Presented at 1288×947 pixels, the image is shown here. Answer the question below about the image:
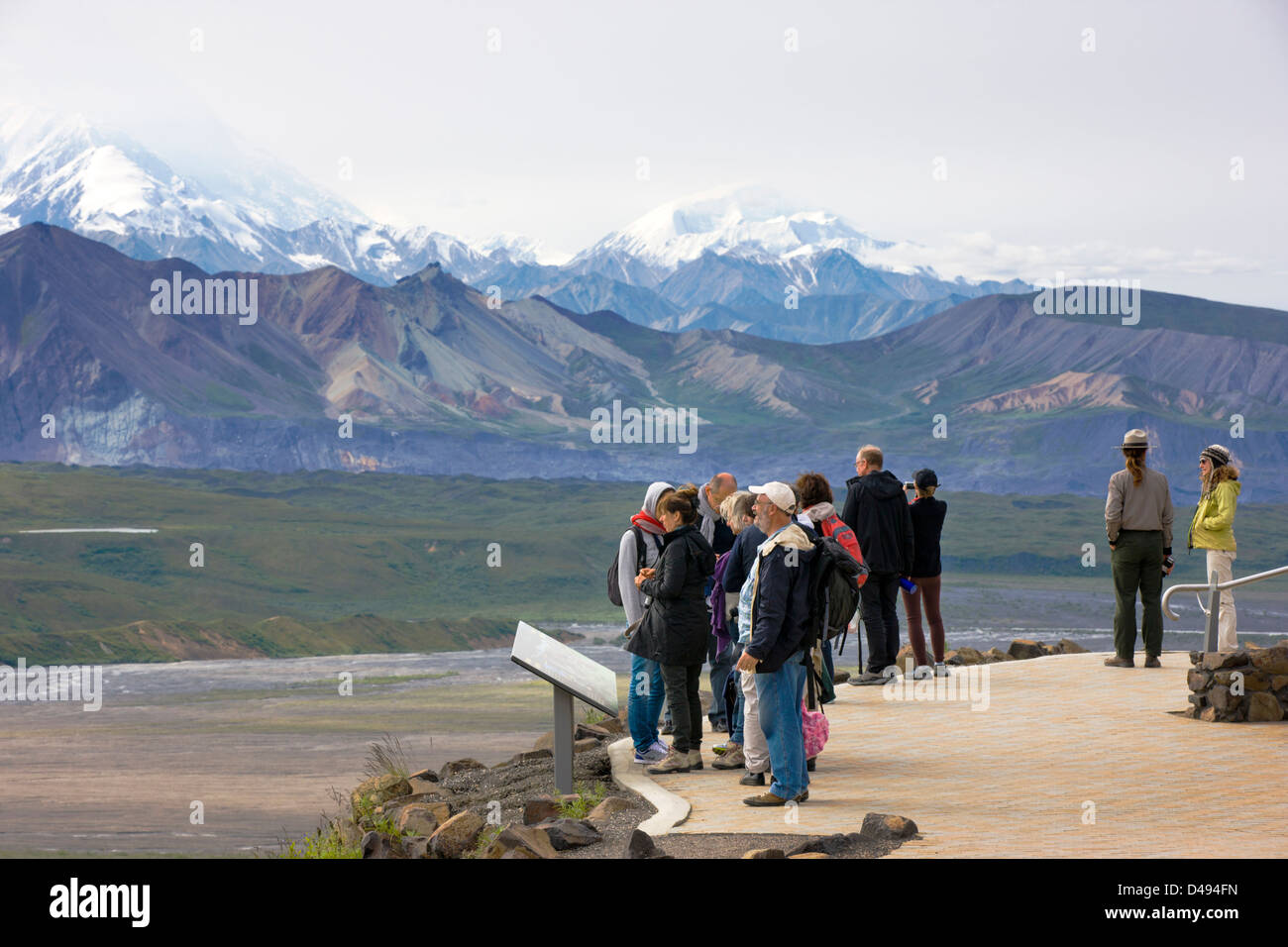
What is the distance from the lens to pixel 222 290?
174250 millimetres

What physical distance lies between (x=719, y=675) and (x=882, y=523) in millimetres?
2166

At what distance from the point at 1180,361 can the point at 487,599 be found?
10968 centimetres

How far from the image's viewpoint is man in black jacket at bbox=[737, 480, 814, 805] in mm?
7957

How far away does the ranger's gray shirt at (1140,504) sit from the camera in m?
12.5

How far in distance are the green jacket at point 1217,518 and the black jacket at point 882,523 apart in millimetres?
2177

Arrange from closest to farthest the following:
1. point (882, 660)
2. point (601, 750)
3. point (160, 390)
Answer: point (601, 750) < point (882, 660) < point (160, 390)

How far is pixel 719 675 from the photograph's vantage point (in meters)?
10.4

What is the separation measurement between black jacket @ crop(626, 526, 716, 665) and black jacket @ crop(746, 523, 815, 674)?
97 cm

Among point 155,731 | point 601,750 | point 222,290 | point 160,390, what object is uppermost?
point 222,290

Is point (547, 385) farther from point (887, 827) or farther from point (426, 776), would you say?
point (887, 827)

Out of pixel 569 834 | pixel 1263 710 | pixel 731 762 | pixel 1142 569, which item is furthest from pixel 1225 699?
Result: pixel 569 834

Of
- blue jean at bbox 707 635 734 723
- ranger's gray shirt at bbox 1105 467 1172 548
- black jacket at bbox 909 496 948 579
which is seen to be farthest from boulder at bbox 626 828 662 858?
ranger's gray shirt at bbox 1105 467 1172 548
